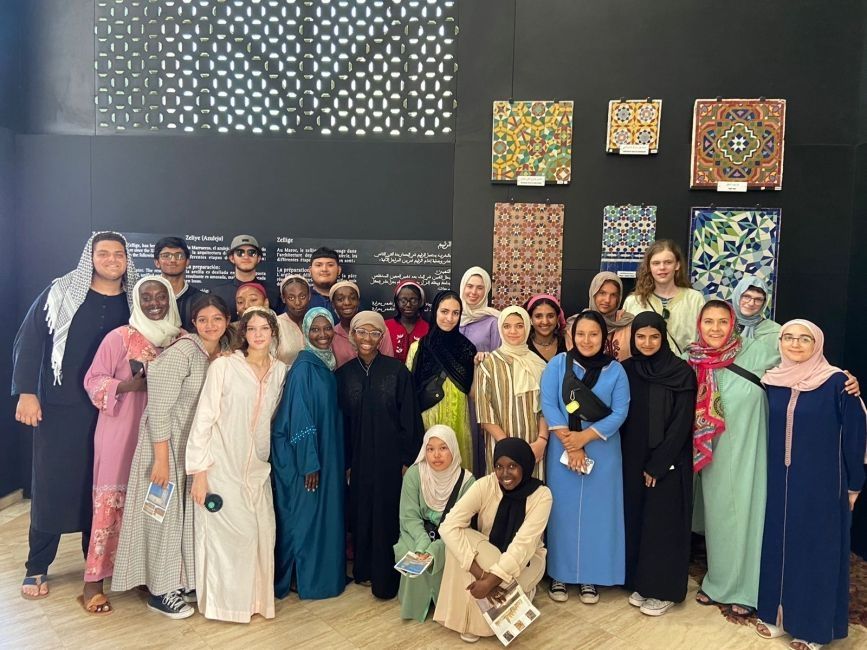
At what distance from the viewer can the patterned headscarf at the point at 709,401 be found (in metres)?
2.93

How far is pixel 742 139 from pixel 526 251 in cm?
166

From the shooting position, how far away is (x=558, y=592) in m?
3.11

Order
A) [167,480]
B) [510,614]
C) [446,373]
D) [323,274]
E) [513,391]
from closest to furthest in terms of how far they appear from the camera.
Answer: [510,614], [167,480], [513,391], [446,373], [323,274]

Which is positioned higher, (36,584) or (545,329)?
(545,329)

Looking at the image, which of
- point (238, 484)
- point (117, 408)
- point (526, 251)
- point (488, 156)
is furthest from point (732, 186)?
point (117, 408)

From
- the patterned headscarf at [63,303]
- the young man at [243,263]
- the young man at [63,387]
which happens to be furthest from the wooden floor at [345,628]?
the young man at [243,263]

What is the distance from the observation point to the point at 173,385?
2.81 meters

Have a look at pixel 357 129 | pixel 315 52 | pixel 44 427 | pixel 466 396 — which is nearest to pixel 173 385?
pixel 44 427

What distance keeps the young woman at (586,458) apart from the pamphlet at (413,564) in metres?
0.74

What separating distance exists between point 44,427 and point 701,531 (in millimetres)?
3695

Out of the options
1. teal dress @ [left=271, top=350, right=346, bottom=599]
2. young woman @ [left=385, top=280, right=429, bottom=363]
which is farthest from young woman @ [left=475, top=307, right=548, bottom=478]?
teal dress @ [left=271, top=350, right=346, bottom=599]

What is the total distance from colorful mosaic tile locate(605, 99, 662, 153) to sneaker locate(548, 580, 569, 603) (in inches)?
114

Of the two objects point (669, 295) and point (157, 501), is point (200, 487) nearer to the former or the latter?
point (157, 501)

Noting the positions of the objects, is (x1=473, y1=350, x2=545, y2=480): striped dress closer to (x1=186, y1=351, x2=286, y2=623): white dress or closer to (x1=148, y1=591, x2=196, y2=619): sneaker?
(x1=186, y1=351, x2=286, y2=623): white dress
